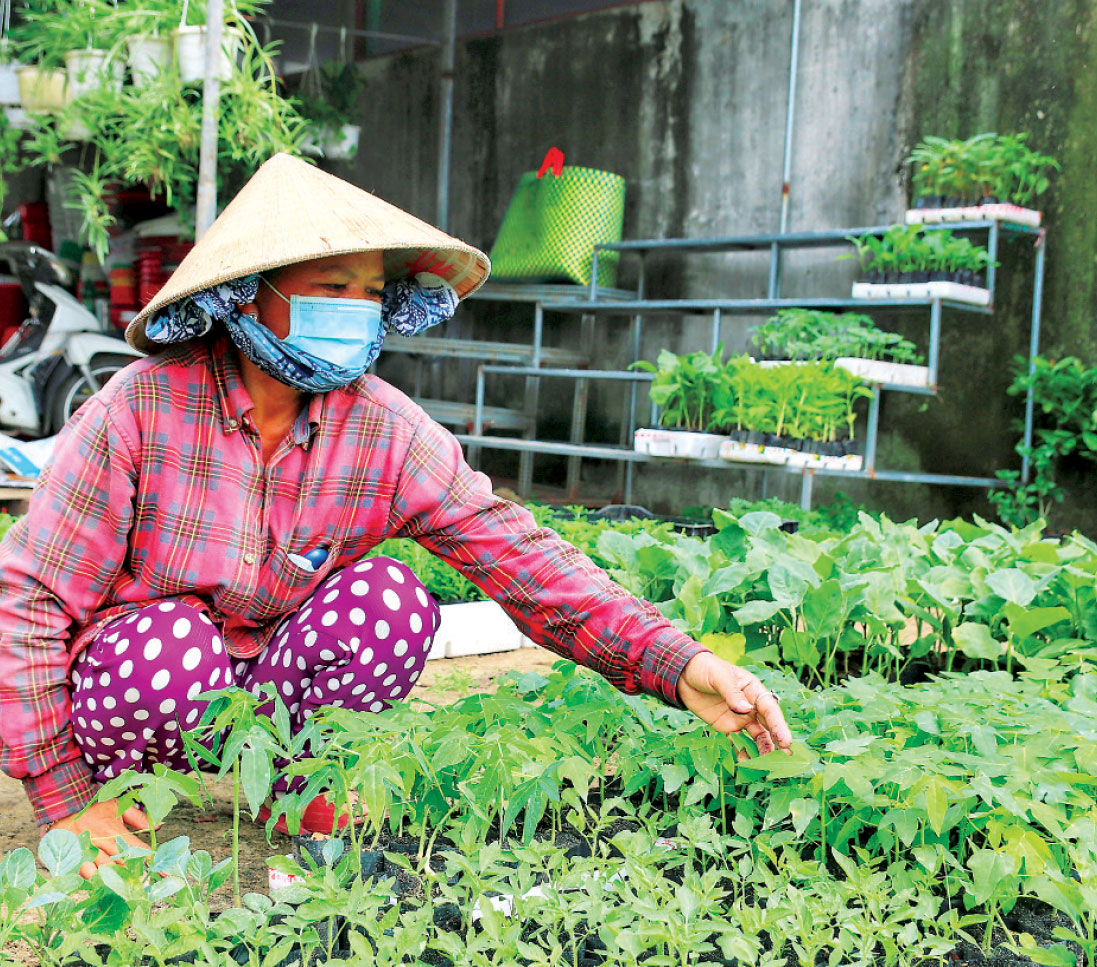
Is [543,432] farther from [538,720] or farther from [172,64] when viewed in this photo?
[538,720]

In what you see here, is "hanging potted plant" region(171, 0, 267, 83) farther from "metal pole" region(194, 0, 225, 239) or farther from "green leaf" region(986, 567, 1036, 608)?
"green leaf" region(986, 567, 1036, 608)

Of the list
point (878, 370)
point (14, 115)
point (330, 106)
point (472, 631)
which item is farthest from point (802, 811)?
point (330, 106)

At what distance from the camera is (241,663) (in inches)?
69.7

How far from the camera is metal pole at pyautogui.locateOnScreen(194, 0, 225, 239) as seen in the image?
Result: 3213mm

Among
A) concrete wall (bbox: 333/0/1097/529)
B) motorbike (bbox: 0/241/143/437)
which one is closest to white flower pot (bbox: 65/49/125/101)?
motorbike (bbox: 0/241/143/437)

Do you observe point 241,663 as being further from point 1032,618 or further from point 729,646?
point 1032,618

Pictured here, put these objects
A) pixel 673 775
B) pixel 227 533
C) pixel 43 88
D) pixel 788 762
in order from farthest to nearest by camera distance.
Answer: pixel 43 88 → pixel 227 533 → pixel 673 775 → pixel 788 762

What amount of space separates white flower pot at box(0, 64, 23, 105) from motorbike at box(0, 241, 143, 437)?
906 millimetres

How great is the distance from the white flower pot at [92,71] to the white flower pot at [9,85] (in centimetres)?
49

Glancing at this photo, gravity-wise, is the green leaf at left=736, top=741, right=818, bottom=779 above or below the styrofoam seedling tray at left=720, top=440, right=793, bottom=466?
below

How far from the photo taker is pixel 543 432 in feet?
23.2

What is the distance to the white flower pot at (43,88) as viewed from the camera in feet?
14.0

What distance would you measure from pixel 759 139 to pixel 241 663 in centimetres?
513

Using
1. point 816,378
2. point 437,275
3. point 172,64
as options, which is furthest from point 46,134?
point 437,275
